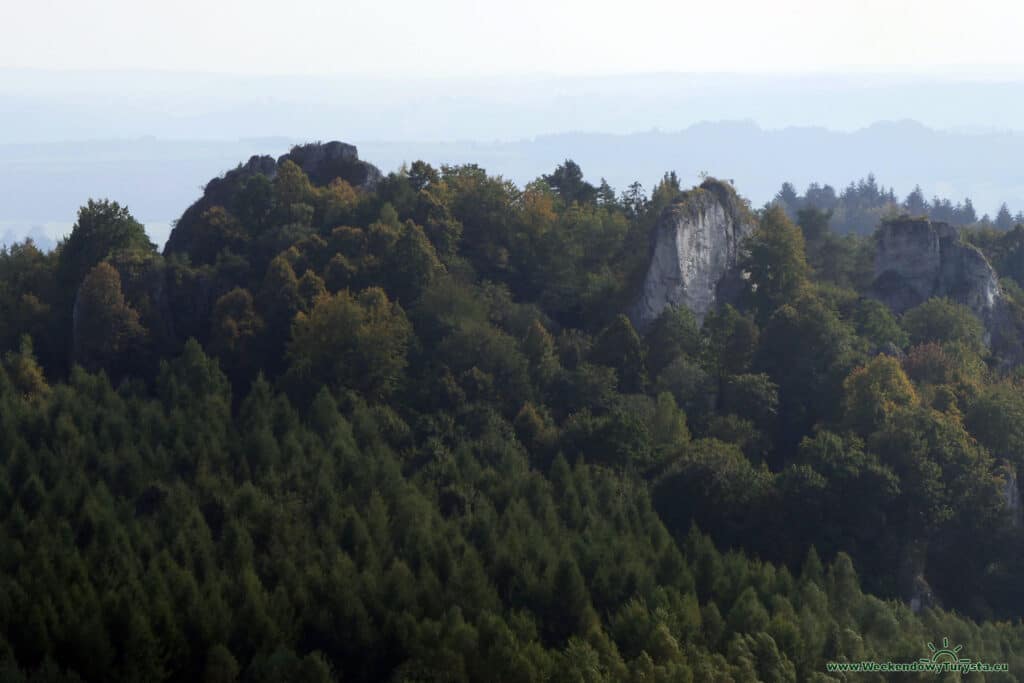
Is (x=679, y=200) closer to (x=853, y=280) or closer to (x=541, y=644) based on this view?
(x=853, y=280)

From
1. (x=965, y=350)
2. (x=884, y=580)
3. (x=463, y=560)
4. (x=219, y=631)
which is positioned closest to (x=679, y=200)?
(x=965, y=350)

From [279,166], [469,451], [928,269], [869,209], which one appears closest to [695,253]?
[928,269]

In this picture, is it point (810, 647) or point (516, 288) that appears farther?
point (516, 288)

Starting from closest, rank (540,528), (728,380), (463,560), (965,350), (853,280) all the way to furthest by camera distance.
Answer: (463,560) < (540,528) < (728,380) < (965,350) < (853,280)

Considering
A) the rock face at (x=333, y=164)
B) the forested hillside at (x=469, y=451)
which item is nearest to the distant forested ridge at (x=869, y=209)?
the rock face at (x=333, y=164)

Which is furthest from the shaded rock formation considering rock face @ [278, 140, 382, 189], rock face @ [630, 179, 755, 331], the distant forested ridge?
the distant forested ridge

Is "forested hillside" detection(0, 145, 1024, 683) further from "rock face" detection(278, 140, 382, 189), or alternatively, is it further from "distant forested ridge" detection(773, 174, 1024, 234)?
"distant forested ridge" detection(773, 174, 1024, 234)

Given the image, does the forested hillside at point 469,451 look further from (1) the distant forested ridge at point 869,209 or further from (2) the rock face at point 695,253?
(1) the distant forested ridge at point 869,209
